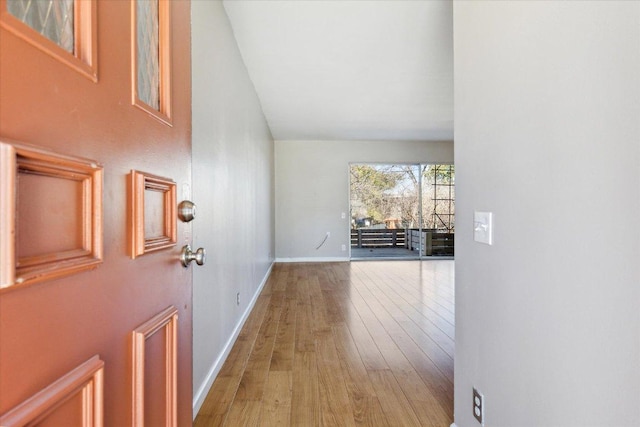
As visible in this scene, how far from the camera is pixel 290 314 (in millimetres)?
3357

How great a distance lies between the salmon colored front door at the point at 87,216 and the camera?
1.32ft

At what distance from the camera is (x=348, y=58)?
3305mm

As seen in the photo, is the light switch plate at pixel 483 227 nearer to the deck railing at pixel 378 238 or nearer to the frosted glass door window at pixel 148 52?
the frosted glass door window at pixel 148 52

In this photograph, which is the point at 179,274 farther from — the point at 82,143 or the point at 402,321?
the point at 402,321

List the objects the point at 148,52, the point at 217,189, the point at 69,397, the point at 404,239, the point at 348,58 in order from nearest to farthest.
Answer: the point at 69,397 < the point at 148,52 < the point at 217,189 < the point at 348,58 < the point at 404,239

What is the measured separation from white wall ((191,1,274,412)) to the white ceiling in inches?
12.6

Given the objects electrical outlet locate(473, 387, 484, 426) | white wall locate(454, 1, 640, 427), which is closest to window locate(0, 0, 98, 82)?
white wall locate(454, 1, 640, 427)

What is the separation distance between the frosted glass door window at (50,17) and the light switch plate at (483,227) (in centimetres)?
125

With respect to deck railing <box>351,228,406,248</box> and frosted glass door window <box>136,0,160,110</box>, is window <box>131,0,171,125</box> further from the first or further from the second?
deck railing <box>351,228,406,248</box>

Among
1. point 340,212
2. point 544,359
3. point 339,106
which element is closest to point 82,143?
point 544,359

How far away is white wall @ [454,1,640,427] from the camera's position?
70cm

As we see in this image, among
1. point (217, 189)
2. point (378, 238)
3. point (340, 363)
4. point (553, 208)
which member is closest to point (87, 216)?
point (553, 208)

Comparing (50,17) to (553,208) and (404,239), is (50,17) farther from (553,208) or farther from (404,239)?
(404,239)

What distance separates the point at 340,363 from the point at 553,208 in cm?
179
